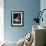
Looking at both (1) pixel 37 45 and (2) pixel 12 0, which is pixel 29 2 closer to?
(2) pixel 12 0

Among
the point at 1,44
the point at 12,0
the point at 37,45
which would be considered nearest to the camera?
the point at 37,45

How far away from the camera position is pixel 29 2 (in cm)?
563

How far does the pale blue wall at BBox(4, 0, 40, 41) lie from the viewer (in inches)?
222

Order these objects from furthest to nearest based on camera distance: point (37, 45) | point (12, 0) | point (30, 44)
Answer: point (12, 0) < point (30, 44) < point (37, 45)

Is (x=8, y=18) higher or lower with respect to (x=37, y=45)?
higher

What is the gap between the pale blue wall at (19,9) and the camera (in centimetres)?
563

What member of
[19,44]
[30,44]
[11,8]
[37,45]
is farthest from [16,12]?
[37,45]

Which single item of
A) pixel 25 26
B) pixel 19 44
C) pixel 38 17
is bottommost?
pixel 19 44

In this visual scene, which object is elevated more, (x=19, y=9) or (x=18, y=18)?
(x=19, y=9)

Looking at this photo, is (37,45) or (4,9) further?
(4,9)

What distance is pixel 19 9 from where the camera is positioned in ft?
18.5

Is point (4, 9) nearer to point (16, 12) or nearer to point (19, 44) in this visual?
point (16, 12)

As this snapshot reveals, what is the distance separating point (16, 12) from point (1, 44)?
1983 millimetres

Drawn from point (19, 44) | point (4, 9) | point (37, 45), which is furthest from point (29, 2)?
point (37, 45)
